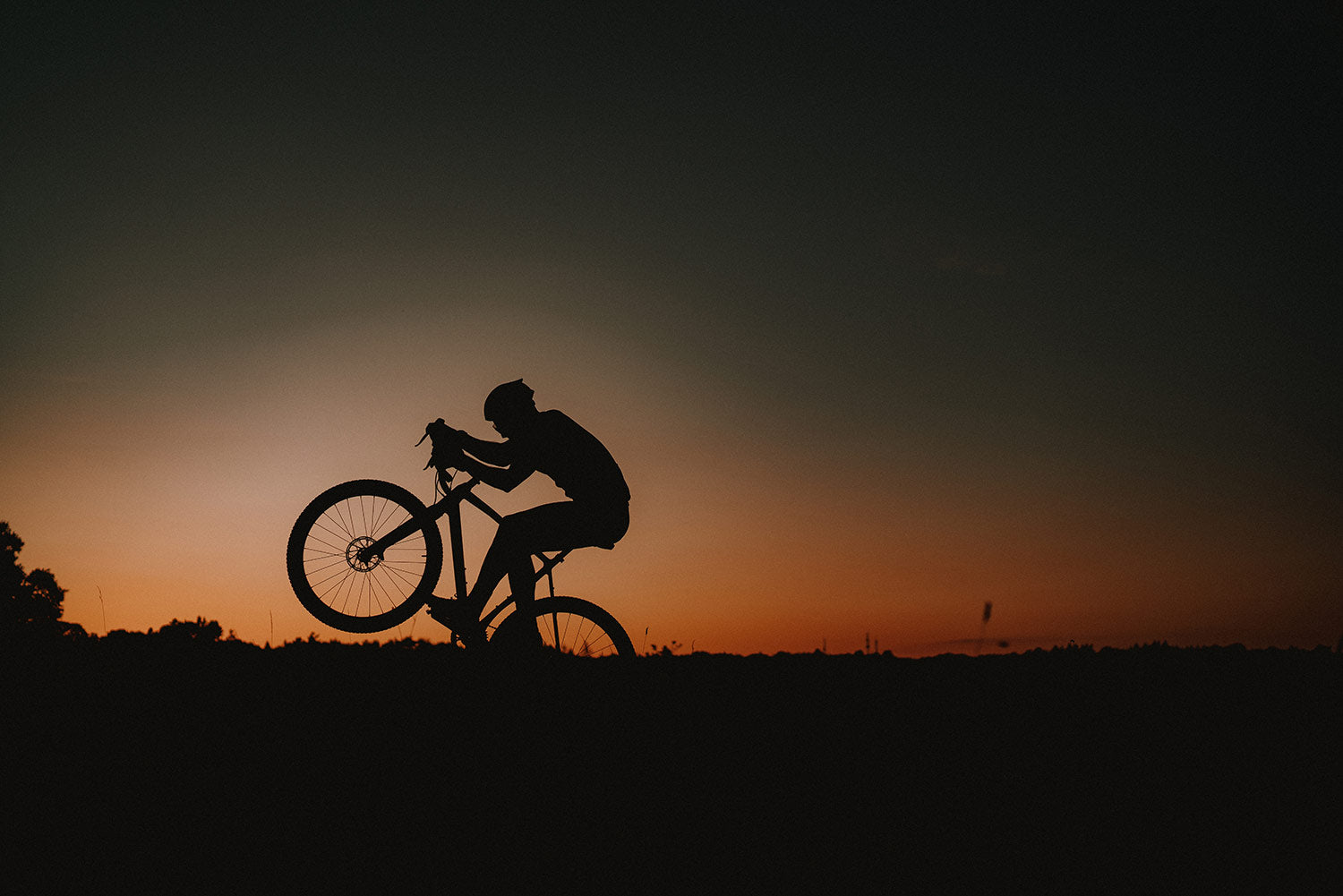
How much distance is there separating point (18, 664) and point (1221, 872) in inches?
341

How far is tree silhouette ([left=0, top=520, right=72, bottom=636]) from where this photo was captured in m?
30.7

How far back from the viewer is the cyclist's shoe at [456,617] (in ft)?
25.4

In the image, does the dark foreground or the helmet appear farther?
the helmet

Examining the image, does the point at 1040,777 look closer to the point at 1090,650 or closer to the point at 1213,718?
the point at 1213,718

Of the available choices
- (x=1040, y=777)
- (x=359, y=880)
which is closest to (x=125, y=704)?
(x=359, y=880)

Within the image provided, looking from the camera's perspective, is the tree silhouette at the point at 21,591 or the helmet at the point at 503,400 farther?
the tree silhouette at the point at 21,591

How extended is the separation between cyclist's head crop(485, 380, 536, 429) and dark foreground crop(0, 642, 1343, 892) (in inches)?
82.3

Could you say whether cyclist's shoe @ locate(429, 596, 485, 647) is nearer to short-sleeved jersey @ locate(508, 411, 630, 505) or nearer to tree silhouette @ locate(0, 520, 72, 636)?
short-sleeved jersey @ locate(508, 411, 630, 505)

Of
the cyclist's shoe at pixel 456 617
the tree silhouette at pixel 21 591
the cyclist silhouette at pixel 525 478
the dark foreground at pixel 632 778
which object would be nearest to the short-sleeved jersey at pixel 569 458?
the cyclist silhouette at pixel 525 478

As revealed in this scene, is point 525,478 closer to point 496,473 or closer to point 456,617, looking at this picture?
point 496,473

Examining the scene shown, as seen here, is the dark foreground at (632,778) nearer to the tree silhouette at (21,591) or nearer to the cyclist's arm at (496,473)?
the cyclist's arm at (496,473)

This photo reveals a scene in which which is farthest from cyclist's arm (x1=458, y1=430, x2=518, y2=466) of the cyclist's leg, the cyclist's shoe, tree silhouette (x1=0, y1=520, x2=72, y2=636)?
tree silhouette (x1=0, y1=520, x2=72, y2=636)

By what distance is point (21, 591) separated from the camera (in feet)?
103

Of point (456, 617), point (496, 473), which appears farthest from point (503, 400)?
point (456, 617)
